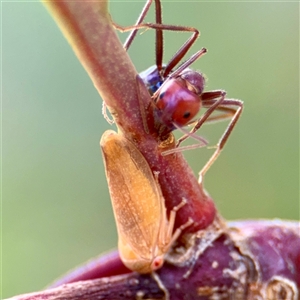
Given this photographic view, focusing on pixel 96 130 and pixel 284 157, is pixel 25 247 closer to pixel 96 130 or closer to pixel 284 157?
pixel 96 130

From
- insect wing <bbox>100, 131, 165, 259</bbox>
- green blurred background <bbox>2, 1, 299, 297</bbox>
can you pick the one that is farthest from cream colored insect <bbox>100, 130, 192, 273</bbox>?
green blurred background <bbox>2, 1, 299, 297</bbox>

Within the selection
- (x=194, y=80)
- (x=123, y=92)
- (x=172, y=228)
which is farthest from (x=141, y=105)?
(x=194, y=80)

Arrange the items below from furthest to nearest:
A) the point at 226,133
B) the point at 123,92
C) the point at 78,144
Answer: the point at 78,144, the point at 226,133, the point at 123,92

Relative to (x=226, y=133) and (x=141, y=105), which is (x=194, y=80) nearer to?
(x=226, y=133)

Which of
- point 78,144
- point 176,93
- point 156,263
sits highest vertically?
point 176,93

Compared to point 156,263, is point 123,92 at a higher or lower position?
higher
